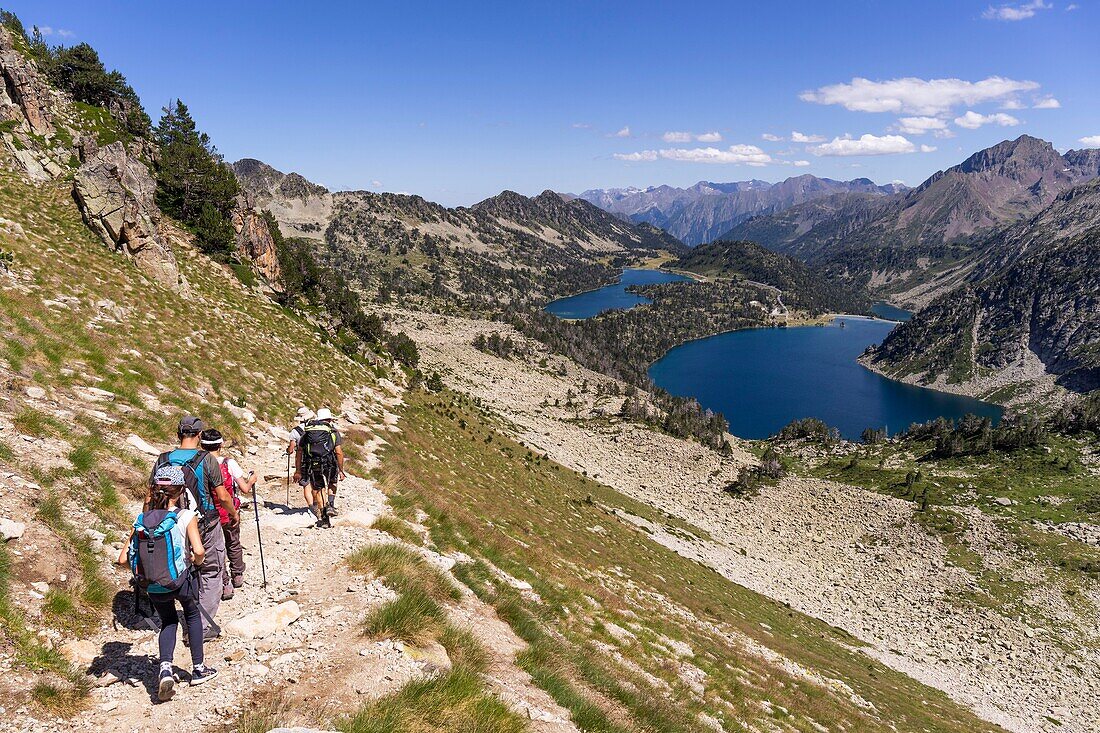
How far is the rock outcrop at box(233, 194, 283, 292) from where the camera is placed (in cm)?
4303

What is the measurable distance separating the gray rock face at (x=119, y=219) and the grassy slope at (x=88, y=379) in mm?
853

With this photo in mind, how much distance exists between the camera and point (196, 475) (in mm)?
7543

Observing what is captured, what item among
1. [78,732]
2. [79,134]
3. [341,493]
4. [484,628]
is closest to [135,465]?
[341,493]

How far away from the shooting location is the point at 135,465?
11047 millimetres

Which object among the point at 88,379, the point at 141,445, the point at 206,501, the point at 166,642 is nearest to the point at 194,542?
the point at 166,642

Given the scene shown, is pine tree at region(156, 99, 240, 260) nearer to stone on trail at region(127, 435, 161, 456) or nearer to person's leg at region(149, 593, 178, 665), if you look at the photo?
stone on trail at region(127, 435, 161, 456)

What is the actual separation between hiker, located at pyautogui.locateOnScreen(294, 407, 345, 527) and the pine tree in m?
34.4

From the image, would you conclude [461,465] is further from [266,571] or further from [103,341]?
[266,571]

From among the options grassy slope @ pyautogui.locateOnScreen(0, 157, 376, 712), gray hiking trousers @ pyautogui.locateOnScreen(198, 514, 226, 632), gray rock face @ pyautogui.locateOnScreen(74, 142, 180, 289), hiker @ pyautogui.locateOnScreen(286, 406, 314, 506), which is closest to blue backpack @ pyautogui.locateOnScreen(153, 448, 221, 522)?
gray hiking trousers @ pyautogui.locateOnScreen(198, 514, 226, 632)

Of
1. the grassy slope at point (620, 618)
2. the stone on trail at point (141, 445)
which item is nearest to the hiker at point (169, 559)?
the grassy slope at point (620, 618)

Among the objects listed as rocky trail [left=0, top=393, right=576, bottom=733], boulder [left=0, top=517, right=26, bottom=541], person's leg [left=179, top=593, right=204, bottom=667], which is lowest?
rocky trail [left=0, top=393, right=576, bottom=733]

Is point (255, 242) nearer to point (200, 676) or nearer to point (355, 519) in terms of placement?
point (355, 519)

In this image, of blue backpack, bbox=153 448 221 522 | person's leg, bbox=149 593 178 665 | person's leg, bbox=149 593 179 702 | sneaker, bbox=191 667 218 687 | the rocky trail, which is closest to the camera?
the rocky trail

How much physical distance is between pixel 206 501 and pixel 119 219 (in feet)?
98.2
